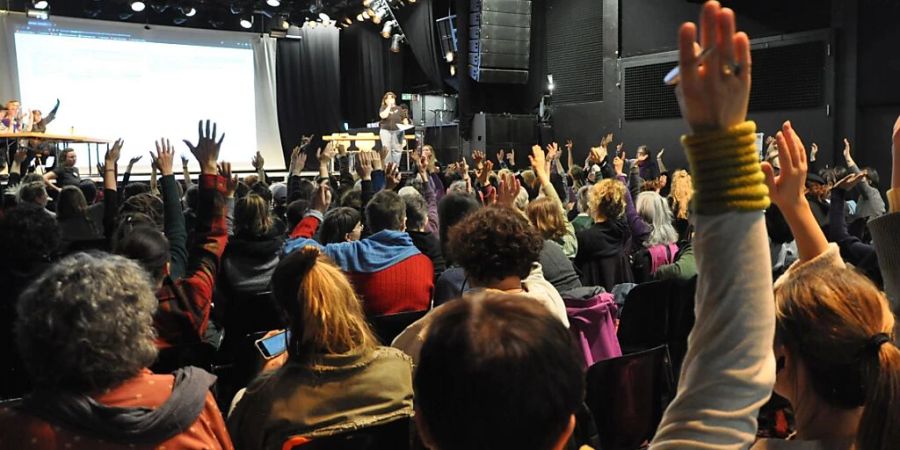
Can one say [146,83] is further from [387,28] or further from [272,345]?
[272,345]

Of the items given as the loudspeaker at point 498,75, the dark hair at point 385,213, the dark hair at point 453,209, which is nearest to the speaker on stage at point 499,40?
the loudspeaker at point 498,75

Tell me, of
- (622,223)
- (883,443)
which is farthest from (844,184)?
(883,443)

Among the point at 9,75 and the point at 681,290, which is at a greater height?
the point at 9,75

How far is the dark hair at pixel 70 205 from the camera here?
462 centimetres

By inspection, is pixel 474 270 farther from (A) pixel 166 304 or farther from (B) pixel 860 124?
(B) pixel 860 124

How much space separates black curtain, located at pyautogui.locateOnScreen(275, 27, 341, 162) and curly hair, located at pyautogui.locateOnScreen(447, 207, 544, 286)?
13.9 meters

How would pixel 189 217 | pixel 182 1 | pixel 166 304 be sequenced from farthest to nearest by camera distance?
pixel 182 1, pixel 189 217, pixel 166 304

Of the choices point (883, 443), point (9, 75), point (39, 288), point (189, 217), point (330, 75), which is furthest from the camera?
point (330, 75)

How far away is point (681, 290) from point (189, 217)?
3496 mm

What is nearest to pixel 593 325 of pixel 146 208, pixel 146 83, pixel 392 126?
pixel 146 208

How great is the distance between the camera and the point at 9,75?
1214cm

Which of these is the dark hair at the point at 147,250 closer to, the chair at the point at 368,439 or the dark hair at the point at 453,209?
the chair at the point at 368,439

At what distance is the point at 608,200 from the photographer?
405 centimetres

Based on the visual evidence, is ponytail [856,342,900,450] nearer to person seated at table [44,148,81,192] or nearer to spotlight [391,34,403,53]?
person seated at table [44,148,81,192]
